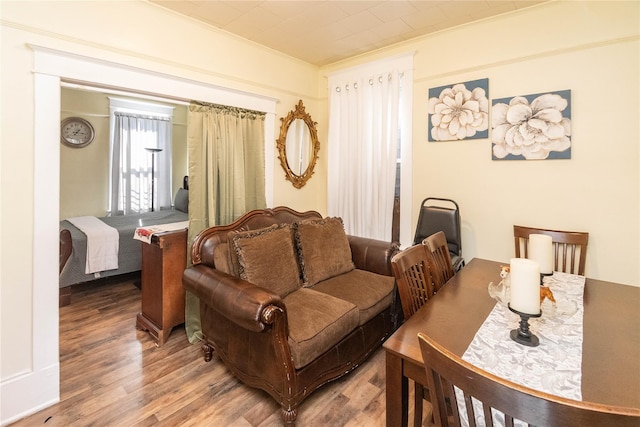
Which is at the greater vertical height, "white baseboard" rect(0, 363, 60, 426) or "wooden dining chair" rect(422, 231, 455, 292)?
"wooden dining chair" rect(422, 231, 455, 292)

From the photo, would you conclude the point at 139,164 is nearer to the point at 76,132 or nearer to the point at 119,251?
the point at 76,132

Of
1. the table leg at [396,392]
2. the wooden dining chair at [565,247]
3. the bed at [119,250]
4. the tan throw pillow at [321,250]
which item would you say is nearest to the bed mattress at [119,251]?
the bed at [119,250]

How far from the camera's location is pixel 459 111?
275 cm

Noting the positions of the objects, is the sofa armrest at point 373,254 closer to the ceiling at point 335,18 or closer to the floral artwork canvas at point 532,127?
the floral artwork canvas at point 532,127

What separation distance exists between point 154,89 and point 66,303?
257 centimetres

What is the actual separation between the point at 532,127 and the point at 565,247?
943 mm

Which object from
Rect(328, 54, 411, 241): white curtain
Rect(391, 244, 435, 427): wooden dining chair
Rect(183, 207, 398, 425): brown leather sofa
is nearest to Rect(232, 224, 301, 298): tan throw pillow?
Rect(183, 207, 398, 425): brown leather sofa

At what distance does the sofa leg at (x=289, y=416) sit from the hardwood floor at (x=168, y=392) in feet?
0.31

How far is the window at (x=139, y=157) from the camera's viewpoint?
5238mm

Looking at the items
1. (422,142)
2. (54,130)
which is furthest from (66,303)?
(422,142)

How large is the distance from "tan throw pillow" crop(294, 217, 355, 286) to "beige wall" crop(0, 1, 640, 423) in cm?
89

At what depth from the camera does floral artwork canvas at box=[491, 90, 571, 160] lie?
230 centimetres

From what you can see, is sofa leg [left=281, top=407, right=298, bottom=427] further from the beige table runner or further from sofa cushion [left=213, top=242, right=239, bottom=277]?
the beige table runner

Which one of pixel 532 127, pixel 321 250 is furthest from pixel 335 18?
pixel 321 250
